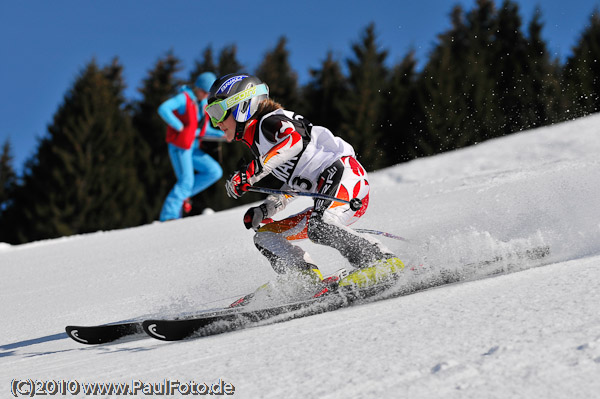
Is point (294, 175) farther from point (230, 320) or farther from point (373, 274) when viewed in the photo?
point (230, 320)

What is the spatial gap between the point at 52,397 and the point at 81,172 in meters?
22.7

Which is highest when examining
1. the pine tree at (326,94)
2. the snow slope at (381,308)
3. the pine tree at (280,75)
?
the pine tree at (280,75)

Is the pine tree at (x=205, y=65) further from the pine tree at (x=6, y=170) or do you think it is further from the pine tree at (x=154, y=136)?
the pine tree at (x=6, y=170)

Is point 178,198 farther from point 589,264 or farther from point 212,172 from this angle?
point 589,264

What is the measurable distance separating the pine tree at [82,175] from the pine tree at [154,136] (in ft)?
1.99

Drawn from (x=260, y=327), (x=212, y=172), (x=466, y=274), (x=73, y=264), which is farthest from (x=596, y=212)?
(x=212, y=172)

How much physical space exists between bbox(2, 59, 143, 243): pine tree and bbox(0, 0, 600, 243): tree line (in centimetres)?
4

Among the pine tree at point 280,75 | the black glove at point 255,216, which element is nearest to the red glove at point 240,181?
the black glove at point 255,216

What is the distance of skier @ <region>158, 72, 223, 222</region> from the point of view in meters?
9.50

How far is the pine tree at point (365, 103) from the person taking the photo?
2509cm

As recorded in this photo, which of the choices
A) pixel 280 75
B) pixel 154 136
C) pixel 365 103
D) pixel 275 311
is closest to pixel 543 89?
pixel 365 103

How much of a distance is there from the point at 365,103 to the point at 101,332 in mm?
23034

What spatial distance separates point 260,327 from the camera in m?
3.26

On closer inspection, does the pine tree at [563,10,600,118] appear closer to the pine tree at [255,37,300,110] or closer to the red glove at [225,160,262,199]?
the pine tree at [255,37,300,110]
